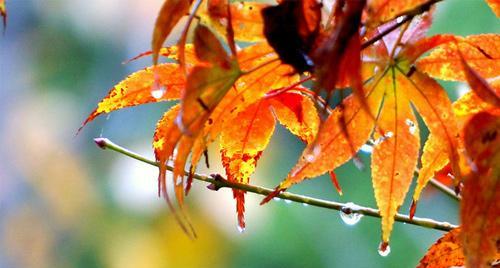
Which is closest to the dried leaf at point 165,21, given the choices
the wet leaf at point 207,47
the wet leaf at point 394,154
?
the wet leaf at point 207,47

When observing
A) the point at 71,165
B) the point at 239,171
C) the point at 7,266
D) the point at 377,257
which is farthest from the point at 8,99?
the point at 239,171

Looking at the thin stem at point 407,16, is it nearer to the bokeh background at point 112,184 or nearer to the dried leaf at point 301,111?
the dried leaf at point 301,111

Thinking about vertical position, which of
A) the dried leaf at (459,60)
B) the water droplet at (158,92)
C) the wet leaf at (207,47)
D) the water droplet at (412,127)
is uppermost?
the dried leaf at (459,60)

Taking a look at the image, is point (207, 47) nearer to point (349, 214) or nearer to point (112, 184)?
point (349, 214)

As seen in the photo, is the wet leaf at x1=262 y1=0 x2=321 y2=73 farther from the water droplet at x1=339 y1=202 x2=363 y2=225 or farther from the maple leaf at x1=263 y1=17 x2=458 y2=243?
the water droplet at x1=339 y1=202 x2=363 y2=225

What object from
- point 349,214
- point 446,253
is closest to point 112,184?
point 349,214

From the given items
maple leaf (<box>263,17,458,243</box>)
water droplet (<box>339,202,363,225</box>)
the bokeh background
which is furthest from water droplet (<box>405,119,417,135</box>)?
the bokeh background

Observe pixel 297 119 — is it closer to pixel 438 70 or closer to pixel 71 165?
pixel 438 70
